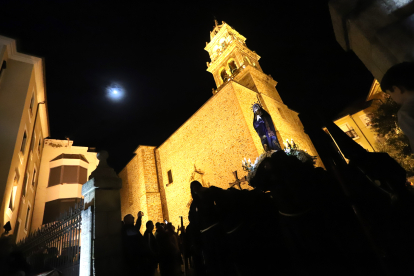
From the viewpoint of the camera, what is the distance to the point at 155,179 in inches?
691

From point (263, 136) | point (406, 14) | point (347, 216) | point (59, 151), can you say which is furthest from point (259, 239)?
point (59, 151)

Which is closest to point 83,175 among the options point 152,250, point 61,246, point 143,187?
point 143,187

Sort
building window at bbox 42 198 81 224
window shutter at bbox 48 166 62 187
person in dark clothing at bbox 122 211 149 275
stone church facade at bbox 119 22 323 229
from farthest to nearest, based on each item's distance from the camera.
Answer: window shutter at bbox 48 166 62 187 < building window at bbox 42 198 81 224 < stone church facade at bbox 119 22 323 229 < person in dark clothing at bbox 122 211 149 275

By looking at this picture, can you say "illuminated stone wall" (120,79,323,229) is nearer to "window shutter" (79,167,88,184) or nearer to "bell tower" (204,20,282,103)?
"bell tower" (204,20,282,103)

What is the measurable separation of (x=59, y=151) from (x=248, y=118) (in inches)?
598

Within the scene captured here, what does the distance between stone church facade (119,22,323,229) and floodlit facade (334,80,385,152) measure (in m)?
6.78

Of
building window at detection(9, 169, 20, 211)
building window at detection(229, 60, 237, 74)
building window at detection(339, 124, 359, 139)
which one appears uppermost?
building window at detection(229, 60, 237, 74)

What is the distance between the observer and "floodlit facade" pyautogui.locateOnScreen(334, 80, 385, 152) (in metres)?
17.7

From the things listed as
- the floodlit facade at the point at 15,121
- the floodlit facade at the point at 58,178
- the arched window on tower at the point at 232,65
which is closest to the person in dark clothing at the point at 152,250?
the floodlit facade at the point at 15,121

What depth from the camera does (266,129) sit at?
9.12 metres

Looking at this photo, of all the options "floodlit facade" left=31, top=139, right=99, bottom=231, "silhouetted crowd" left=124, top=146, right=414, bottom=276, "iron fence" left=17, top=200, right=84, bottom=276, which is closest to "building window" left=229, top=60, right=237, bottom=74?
"floodlit facade" left=31, top=139, right=99, bottom=231

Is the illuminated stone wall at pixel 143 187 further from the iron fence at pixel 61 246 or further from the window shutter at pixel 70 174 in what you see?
the iron fence at pixel 61 246

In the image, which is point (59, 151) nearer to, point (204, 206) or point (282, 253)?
point (204, 206)

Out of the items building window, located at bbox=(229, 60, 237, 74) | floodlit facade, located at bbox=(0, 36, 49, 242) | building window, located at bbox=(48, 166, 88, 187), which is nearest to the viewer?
floodlit facade, located at bbox=(0, 36, 49, 242)
